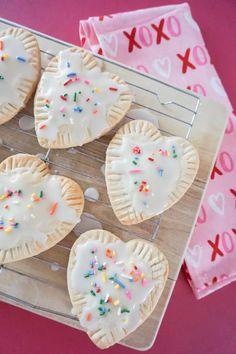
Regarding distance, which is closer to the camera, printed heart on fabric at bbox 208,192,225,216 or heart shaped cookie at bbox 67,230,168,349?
heart shaped cookie at bbox 67,230,168,349

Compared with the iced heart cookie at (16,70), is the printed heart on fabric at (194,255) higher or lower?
lower

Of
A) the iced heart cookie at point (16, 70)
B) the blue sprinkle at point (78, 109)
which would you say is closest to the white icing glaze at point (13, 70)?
the iced heart cookie at point (16, 70)

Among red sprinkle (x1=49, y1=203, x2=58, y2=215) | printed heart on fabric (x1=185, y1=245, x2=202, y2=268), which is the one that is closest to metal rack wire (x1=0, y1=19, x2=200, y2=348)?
red sprinkle (x1=49, y1=203, x2=58, y2=215)

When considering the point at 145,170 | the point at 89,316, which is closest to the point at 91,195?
the point at 145,170

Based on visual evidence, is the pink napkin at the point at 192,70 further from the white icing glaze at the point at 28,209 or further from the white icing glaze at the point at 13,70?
the white icing glaze at the point at 28,209

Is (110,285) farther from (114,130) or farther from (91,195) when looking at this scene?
(114,130)

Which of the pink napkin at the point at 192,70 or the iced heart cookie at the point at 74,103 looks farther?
the pink napkin at the point at 192,70

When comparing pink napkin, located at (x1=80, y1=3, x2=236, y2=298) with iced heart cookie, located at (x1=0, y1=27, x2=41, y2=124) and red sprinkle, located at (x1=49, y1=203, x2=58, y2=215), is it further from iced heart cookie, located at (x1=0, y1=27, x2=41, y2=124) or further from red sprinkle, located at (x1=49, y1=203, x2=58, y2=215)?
red sprinkle, located at (x1=49, y1=203, x2=58, y2=215)
